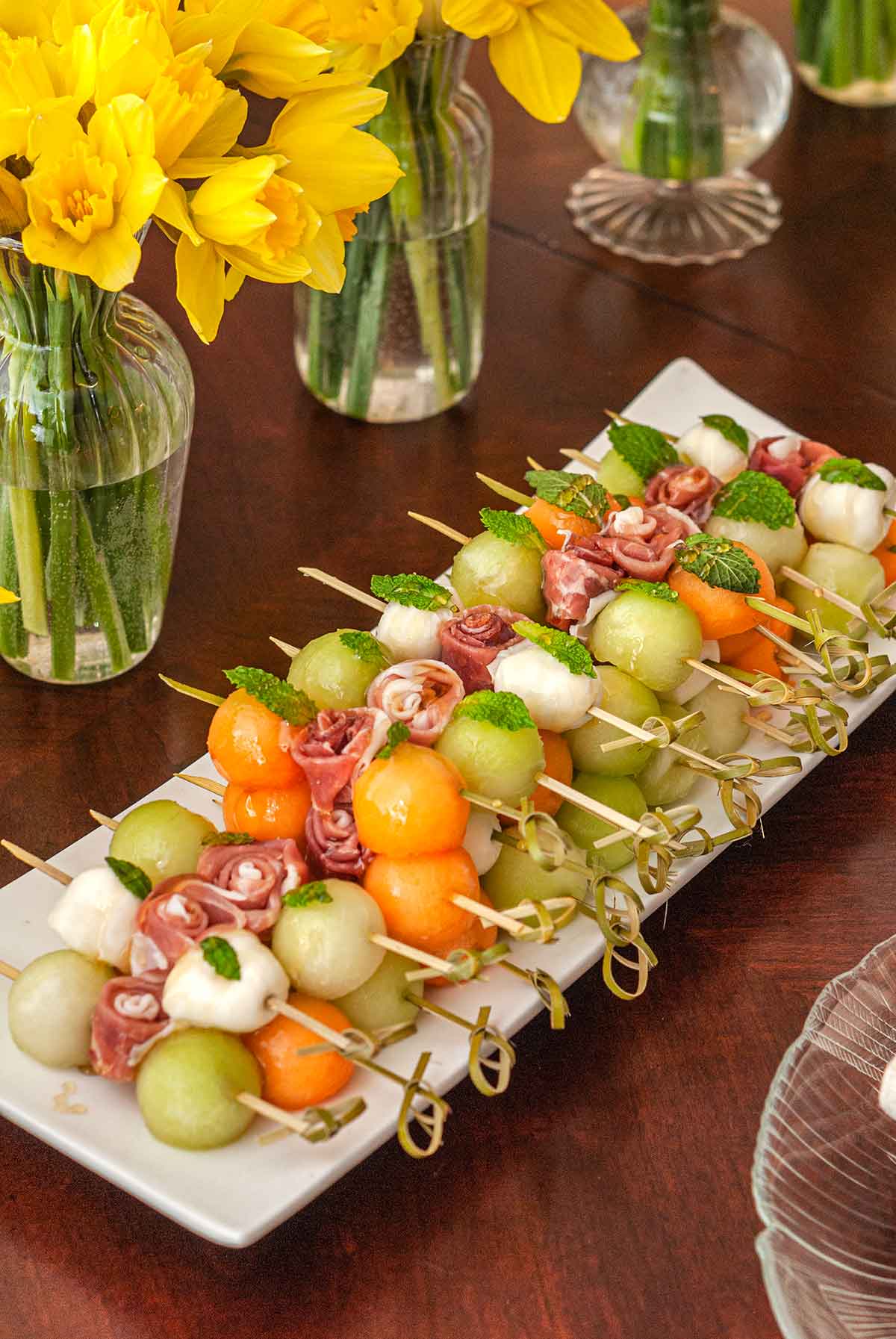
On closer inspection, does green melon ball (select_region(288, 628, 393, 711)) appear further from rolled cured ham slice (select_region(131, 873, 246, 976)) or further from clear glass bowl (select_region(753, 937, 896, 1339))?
clear glass bowl (select_region(753, 937, 896, 1339))

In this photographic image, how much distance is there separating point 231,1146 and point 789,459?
0.73 metres

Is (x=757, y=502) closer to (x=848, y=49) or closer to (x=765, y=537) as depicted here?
(x=765, y=537)

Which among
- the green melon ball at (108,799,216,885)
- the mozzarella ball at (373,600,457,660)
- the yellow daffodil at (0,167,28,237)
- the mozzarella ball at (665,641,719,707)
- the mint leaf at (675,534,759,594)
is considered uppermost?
the yellow daffodil at (0,167,28,237)

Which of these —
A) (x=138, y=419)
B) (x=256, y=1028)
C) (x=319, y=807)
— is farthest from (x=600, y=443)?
(x=256, y=1028)

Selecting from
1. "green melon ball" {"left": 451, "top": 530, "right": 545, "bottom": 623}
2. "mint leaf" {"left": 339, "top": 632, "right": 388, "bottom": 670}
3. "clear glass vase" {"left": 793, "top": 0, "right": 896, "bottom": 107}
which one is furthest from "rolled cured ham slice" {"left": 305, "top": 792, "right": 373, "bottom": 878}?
"clear glass vase" {"left": 793, "top": 0, "right": 896, "bottom": 107}

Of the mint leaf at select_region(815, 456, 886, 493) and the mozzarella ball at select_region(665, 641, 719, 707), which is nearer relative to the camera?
the mozzarella ball at select_region(665, 641, 719, 707)

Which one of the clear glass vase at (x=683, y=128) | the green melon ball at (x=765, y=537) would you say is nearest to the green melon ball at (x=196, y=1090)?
the green melon ball at (x=765, y=537)

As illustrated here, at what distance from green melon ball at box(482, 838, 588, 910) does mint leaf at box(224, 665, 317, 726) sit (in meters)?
0.15

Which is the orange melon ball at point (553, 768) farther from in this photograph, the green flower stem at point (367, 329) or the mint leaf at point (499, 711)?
the green flower stem at point (367, 329)

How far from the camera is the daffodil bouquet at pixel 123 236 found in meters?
0.91

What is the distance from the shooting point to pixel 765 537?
125 centimetres

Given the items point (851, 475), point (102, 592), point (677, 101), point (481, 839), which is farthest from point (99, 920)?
point (677, 101)

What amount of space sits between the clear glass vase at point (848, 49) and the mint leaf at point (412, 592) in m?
1.22

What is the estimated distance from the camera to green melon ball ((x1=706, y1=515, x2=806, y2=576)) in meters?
1.25
